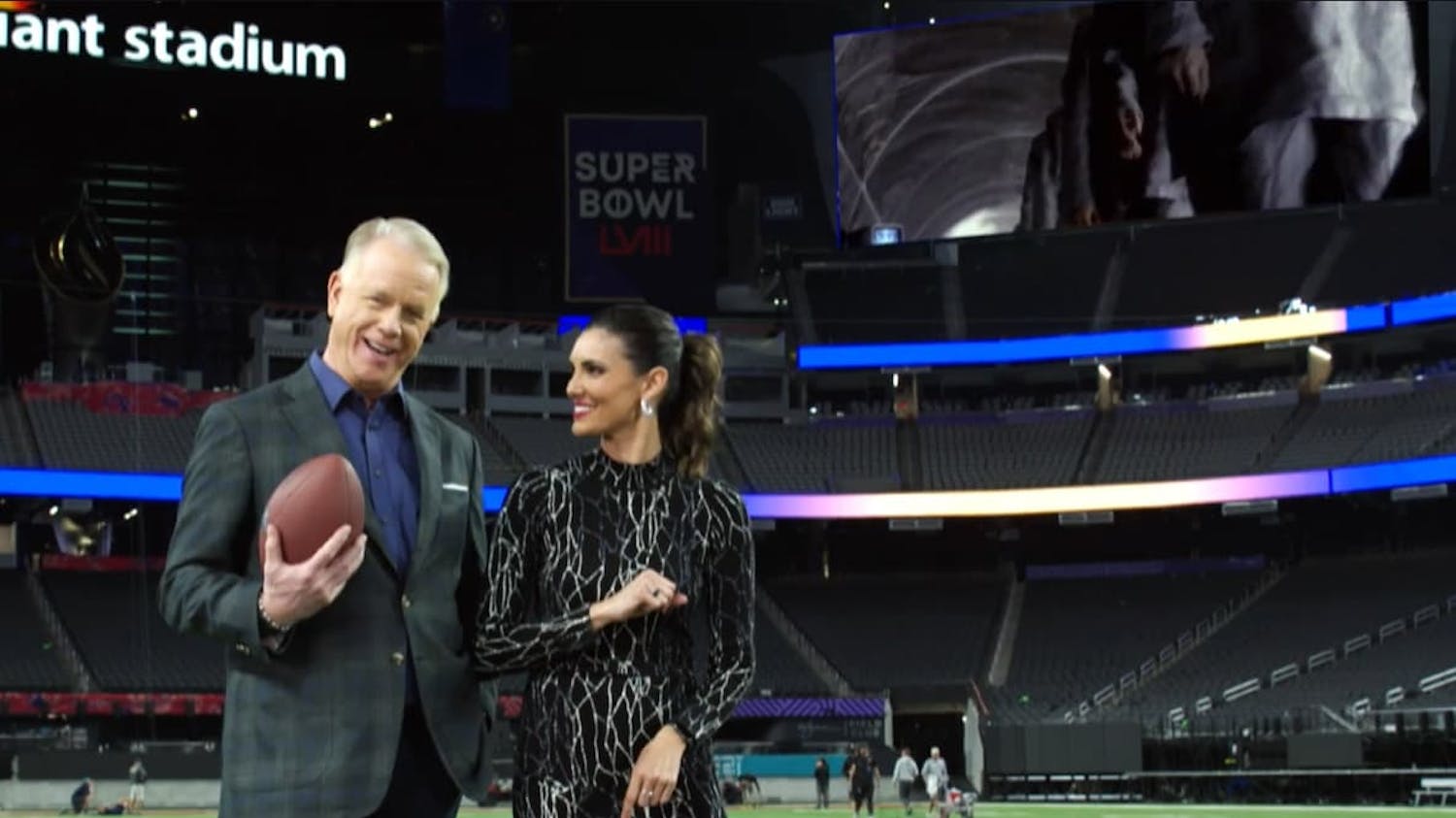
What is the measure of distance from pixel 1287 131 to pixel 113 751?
29.9 metres

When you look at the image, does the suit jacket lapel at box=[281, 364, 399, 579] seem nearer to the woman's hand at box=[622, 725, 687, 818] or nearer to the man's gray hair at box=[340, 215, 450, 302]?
the man's gray hair at box=[340, 215, 450, 302]

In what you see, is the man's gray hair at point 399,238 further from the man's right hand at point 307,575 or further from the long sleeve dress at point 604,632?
the man's right hand at point 307,575

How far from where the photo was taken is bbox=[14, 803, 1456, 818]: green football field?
36.6 m

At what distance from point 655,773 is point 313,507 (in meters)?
1.26

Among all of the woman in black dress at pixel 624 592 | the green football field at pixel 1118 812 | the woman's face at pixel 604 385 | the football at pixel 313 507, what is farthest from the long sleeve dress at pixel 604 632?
the green football field at pixel 1118 812

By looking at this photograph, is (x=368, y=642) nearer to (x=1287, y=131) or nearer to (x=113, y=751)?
(x=113, y=751)

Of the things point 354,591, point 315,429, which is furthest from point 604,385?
point 354,591

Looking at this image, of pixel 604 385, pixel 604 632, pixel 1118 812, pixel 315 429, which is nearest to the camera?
pixel 315 429

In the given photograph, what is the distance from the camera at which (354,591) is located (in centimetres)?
514

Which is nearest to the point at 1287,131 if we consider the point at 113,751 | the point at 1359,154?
the point at 1359,154

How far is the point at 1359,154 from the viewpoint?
→ 48094 mm

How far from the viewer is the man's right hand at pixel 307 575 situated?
4.69 metres

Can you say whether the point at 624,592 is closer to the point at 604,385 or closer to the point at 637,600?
the point at 637,600

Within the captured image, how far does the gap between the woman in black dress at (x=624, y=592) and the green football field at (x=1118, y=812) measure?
30.2 meters
